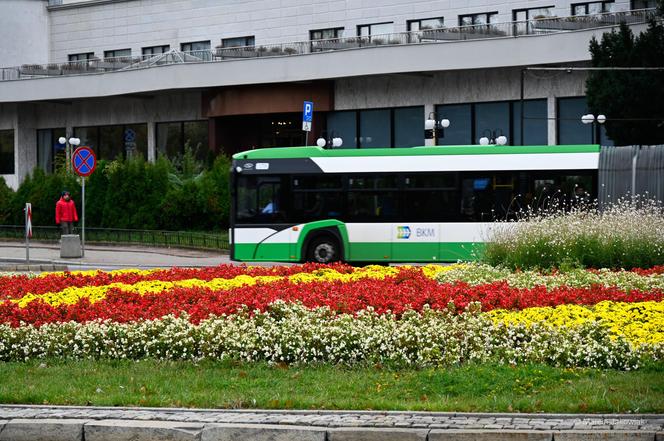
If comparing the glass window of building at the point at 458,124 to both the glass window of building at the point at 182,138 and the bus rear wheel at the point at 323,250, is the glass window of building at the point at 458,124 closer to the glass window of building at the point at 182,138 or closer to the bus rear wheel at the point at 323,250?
the glass window of building at the point at 182,138

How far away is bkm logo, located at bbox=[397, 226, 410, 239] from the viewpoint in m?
30.7

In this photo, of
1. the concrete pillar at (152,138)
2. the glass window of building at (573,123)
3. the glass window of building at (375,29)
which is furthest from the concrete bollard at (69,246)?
the concrete pillar at (152,138)

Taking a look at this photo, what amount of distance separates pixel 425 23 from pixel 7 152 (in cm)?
2562

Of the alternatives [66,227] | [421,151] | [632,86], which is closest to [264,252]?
[421,151]

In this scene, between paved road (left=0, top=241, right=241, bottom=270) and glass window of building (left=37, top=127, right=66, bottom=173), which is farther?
glass window of building (left=37, top=127, right=66, bottom=173)

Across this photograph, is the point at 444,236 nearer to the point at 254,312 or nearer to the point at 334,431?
the point at 254,312

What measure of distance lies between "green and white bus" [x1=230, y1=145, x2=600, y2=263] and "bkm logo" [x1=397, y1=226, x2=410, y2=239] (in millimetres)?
26

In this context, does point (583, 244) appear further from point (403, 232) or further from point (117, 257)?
point (117, 257)

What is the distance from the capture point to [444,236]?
30.5 meters

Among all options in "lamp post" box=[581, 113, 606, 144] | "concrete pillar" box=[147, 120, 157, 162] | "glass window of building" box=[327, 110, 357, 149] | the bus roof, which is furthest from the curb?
"concrete pillar" box=[147, 120, 157, 162]

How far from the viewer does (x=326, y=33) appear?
54188 mm

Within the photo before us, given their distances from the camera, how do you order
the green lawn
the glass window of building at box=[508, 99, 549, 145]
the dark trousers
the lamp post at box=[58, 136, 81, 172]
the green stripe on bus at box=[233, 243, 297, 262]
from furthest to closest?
1. the lamp post at box=[58, 136, 81, 172]
2. the glass window of building at box=[508, 99, 549, 145]
3. the dark trousers
4. the green stripe on bus at box=[233, 243, 297, 262]
5. the green lawn

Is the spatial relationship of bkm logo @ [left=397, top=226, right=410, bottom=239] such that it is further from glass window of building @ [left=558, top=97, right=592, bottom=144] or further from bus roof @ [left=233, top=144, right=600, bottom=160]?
glass window of building @ [left=558, top=97, right=592, bottom=144]

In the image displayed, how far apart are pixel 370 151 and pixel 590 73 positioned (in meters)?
14.6
